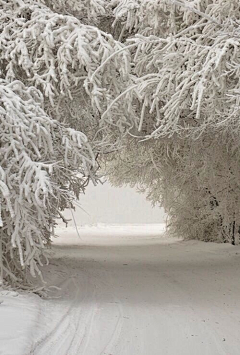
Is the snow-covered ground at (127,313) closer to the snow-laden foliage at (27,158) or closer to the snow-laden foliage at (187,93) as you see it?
the snow-laden foliage at (27,158)

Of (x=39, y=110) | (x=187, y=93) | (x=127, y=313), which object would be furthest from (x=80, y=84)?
(x=127, y=313)

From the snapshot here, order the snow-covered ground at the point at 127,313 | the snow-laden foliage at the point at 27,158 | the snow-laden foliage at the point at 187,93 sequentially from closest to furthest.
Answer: the snow-covered ground at the point at 127,313
the snow-laden foliage at the point at 27,158
the snow-laden foliage at the point at 187,93

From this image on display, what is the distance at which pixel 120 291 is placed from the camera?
948cm

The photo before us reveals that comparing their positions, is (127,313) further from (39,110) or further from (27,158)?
(39,110)

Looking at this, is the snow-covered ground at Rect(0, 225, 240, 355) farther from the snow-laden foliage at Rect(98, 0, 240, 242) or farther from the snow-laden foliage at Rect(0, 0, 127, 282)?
the snow-laden foliage at Rect(98, 0, 240, 242)

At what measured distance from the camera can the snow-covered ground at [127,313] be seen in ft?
19.4

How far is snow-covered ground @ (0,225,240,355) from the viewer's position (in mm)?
5906

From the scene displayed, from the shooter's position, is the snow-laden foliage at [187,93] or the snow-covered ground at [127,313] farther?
the snow-laden foliage at [187,93]

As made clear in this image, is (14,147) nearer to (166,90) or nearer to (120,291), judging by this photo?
(166,90)

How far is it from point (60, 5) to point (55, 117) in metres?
1.57

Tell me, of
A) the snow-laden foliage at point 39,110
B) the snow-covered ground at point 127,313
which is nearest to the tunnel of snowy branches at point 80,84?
the snow-laden foliage at point 39,110

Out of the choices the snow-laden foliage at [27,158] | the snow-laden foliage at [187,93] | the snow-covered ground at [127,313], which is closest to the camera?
the snow-covered ground at [127,313]

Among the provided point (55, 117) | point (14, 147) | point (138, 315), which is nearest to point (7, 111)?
point (14, 147)

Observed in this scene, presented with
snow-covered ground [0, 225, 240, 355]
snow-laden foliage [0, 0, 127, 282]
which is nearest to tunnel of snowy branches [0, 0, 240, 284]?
snow-laden foliage [0, 0, 127, 282]
